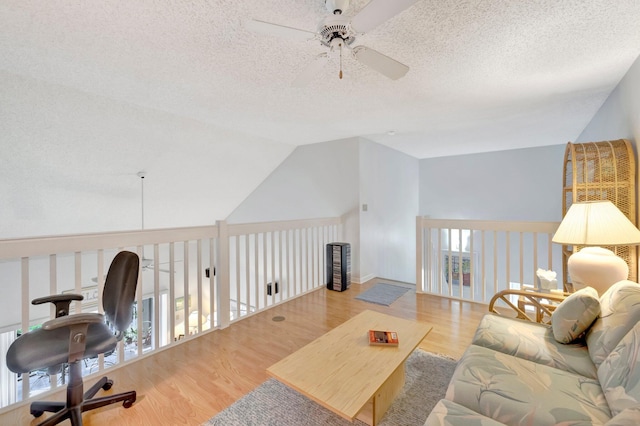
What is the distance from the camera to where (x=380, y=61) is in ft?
5.29

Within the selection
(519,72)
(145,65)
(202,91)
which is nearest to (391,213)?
(519,72)

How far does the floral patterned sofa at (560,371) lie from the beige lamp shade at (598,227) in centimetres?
51

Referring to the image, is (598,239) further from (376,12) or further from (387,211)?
(387,211)

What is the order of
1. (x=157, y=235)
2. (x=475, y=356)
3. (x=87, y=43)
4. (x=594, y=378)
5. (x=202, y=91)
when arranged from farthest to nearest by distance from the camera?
(x=202, y=91), (x=157, y=235), (x=87, y=43), (x=475, y=356), (x=594, y=378)

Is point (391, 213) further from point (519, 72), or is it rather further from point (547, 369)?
point (547, 369)

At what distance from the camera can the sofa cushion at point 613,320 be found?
131 centimetres

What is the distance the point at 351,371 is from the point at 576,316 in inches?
50.8

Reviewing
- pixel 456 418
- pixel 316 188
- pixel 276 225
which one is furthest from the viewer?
pixel 316 188

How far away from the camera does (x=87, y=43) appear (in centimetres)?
192

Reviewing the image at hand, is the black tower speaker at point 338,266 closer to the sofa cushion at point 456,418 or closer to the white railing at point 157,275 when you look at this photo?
the white railing at point 157,275

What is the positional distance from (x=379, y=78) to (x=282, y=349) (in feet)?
8.24

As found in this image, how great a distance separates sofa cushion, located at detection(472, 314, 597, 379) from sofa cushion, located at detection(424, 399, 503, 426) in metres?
0.63

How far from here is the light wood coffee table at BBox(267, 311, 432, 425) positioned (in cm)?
134

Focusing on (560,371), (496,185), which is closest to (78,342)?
(560,371)
